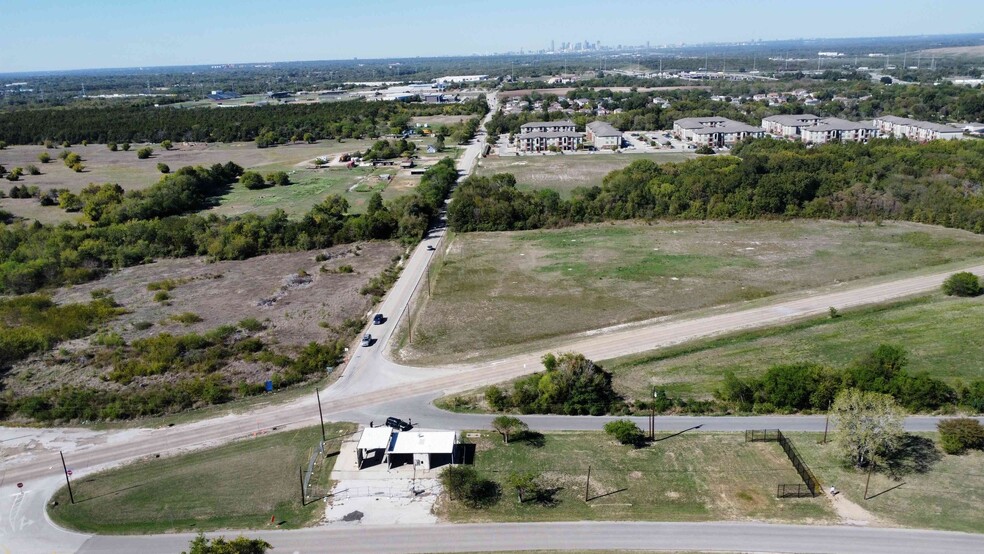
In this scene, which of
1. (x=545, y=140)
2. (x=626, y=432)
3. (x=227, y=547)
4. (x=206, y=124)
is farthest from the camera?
(x=206, y=124)

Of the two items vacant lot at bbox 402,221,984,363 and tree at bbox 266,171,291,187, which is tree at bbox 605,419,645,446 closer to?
vacant lot at bbox 402,221,984,363

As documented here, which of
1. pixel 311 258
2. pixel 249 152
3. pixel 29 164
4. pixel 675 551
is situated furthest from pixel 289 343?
pixel 29 164

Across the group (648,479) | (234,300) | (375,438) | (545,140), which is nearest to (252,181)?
(234,300)

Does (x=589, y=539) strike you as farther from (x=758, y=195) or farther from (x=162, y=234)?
(x=758, y=195)

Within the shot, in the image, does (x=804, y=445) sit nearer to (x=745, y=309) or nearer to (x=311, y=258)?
(x=745, y=309)

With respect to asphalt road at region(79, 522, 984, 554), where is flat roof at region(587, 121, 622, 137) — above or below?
above

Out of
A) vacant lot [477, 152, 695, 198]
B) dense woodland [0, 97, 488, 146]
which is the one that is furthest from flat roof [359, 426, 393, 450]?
dense woodland [0, 97, 488, 146]

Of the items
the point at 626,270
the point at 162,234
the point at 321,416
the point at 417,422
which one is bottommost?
the point at 417,422
